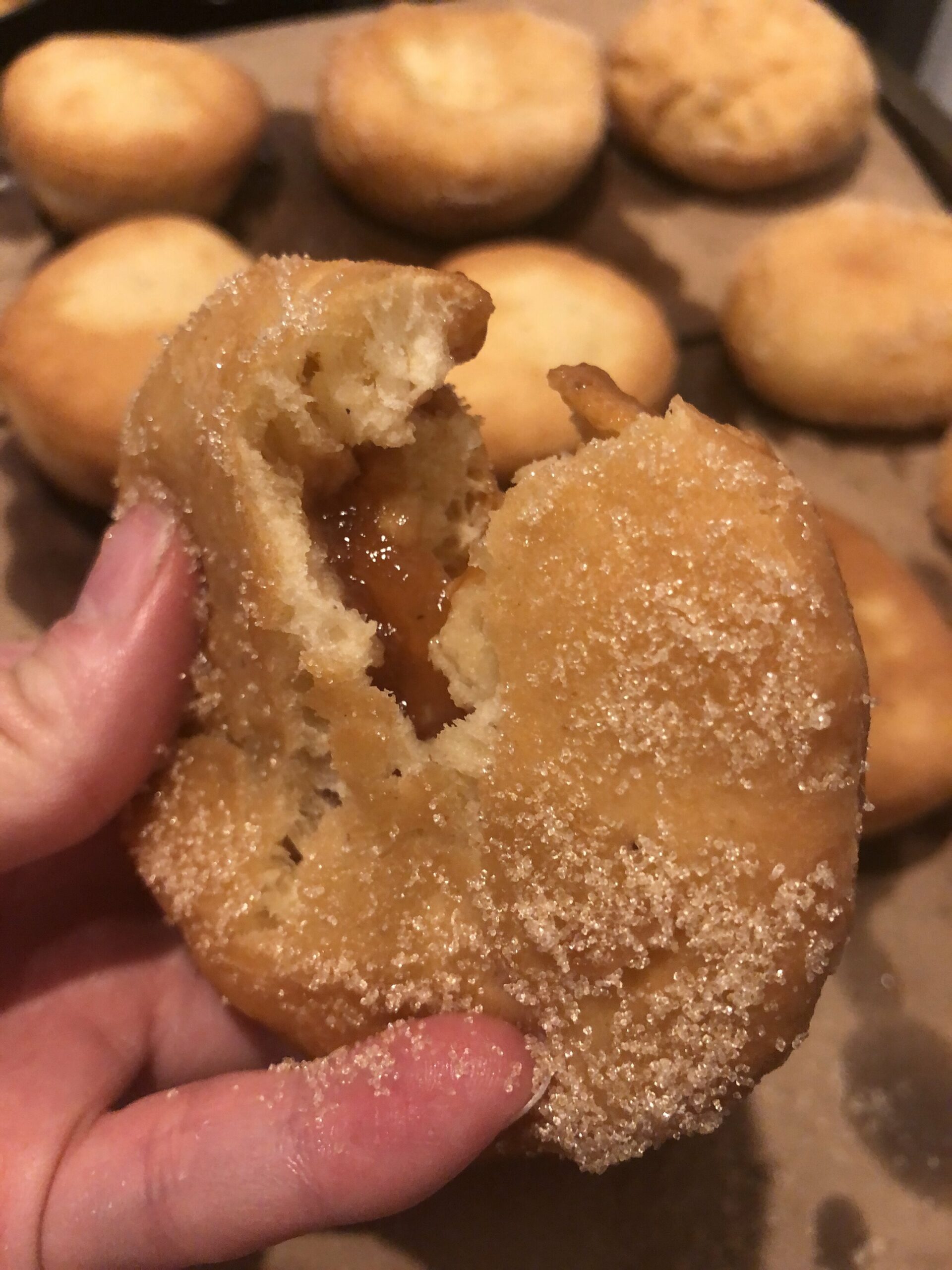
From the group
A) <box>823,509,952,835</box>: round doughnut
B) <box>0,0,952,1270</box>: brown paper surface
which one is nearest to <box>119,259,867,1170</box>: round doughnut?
<box>0,0,952,1270</box>: brown paper surface

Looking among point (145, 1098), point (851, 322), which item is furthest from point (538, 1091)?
point (851, 322)

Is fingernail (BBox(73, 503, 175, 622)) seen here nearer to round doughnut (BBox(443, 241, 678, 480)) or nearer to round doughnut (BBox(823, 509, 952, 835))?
round doughnut (BBox(443, 241, 678, 480))

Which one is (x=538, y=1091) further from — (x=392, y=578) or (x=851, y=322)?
(x=851, y=322)

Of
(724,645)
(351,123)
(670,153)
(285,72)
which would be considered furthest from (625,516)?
(285,72)

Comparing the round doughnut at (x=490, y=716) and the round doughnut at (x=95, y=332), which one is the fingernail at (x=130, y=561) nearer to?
the round doughnut at (x=490, y=716)

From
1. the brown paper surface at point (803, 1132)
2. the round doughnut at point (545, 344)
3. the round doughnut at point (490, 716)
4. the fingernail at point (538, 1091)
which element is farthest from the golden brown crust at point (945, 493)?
the fingernail at point (538, 1091)
